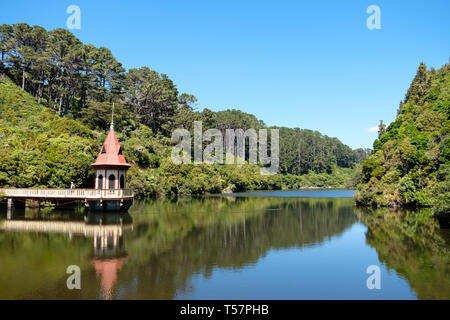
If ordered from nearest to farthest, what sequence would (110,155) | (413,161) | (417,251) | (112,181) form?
(417,251) < (112,181) < (110,155) < (413,161)

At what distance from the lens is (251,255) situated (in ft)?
54.9

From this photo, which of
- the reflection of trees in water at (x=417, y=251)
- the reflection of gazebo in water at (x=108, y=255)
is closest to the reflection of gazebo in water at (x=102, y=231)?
the reflection of gazebo in water at (x=108, y=255)

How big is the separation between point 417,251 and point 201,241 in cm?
1076

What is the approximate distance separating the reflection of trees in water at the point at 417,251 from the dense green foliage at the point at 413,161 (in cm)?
814

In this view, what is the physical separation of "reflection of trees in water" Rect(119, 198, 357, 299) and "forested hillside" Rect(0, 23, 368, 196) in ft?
40.1

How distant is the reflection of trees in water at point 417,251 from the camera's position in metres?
12.1

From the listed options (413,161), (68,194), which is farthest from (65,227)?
(413,161)

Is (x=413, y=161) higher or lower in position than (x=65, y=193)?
higher

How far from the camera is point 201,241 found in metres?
19.3

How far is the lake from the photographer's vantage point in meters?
11.3

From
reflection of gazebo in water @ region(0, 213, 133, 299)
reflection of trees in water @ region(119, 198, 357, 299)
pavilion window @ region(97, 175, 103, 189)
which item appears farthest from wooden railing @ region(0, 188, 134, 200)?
reflection of trees in water @ region(119, 198, 357, 299)

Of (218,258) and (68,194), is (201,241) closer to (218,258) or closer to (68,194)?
(218,258)

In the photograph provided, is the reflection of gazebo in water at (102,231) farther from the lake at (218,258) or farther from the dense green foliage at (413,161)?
the dense green foliage at (413,161)

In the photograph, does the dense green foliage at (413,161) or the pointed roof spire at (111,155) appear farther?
the dense green foliage at (413,161)
